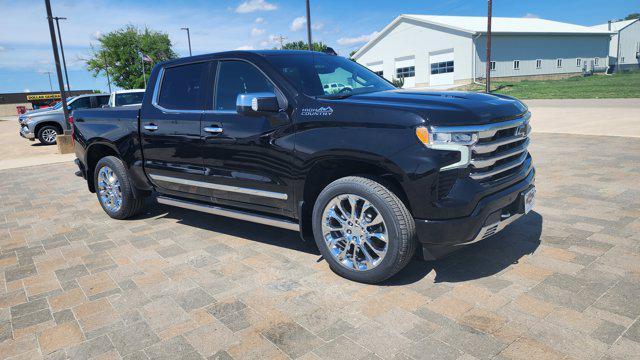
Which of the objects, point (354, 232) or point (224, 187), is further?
point (224, 187)

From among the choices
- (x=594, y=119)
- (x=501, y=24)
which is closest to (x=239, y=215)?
(x=594, y=119)

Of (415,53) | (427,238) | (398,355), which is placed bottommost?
(398,355)

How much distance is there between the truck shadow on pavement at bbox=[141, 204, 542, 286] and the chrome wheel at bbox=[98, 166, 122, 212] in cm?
92

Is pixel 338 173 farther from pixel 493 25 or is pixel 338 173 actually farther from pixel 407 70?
pixel 493 25

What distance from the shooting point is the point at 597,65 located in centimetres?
4869

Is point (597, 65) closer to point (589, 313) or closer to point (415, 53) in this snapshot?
point (415, 53)

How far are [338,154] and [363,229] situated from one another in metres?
0.60

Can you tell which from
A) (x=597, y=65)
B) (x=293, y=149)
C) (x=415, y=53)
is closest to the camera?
(x=293, y=149)

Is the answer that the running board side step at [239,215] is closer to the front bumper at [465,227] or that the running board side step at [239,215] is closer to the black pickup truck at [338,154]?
the black pickup truck at [338,154]

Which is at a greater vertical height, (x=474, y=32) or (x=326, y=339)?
(x=474, y=32)

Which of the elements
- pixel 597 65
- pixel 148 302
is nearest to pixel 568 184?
pixel 148 302

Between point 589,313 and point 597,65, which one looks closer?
point 589,313

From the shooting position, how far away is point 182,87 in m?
4.79

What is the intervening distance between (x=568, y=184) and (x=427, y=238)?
158 inches
